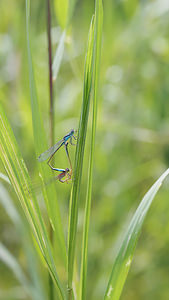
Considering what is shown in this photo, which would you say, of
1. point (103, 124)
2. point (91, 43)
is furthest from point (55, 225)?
point (103, 124)

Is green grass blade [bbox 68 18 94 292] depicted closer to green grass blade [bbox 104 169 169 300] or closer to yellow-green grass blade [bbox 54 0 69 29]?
green grass blade [bbox 104 169 169 300]

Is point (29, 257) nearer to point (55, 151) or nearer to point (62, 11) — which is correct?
point (55, 151)

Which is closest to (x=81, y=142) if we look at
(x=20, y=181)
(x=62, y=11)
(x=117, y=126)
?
(x=20, y=181)

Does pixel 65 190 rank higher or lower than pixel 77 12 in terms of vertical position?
lower

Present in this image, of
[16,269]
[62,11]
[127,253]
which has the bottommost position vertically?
[127,253]

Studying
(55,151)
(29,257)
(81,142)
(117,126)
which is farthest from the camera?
(117,126)

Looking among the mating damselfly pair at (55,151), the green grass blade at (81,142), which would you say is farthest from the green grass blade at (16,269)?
the green grass blade at (81,142)

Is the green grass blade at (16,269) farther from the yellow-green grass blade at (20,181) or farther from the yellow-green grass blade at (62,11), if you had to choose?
the yellow-green grass blade at (62,11)

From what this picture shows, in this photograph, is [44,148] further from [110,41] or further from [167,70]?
[167,70]
